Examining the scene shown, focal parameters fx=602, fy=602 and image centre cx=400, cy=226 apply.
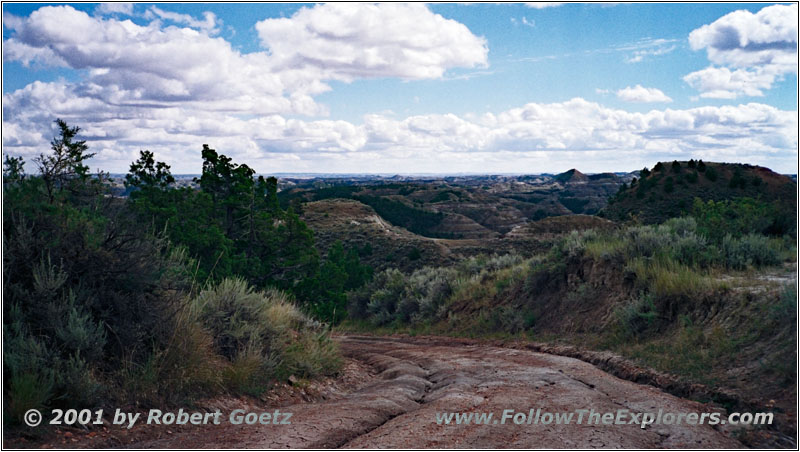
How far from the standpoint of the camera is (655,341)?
451 inches

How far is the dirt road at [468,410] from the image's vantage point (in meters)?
5.81

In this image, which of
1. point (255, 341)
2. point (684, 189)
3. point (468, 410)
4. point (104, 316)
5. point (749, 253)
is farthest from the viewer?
point (684, 189)

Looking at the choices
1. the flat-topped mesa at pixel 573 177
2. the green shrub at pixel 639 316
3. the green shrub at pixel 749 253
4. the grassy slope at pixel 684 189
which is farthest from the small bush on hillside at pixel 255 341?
the flat-topped mesa at pixel 573 177

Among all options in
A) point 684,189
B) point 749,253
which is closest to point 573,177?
point 684,189

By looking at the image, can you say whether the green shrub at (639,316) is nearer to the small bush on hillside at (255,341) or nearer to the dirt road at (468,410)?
the dirt road at (468,410)

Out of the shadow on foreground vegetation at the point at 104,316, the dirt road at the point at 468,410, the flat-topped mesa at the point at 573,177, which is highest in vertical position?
the flat-topped mesa at the point at 573,177

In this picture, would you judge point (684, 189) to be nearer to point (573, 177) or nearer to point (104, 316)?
point (104, 316)

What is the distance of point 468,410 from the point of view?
23.5 feet

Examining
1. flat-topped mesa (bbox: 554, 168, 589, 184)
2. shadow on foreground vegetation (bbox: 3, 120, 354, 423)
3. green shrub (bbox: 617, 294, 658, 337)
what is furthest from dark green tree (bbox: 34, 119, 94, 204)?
flat-topped mesa (bbox: 554, 168, 589, 184)

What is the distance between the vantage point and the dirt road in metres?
5.81

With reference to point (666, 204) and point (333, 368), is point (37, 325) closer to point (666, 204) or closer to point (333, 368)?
point (333, 368)

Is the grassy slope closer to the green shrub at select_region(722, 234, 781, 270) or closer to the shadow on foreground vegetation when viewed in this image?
the green shrub at select_region(722, 234, 781, 270)

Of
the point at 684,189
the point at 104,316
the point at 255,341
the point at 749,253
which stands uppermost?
the point at 684,189

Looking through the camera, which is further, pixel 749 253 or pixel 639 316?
pixel 749 253
